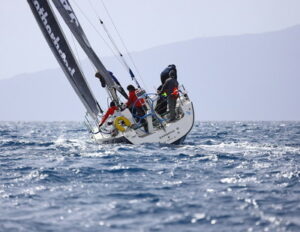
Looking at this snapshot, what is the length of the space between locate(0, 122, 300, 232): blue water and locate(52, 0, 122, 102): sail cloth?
3611 mm

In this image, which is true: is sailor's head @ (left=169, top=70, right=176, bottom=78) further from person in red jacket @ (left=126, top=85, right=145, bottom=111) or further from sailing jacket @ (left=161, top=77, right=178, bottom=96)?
person in red jacket @ (left=126, top=85, right=145, bottom=111)

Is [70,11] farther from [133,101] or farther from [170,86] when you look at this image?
[170,86]

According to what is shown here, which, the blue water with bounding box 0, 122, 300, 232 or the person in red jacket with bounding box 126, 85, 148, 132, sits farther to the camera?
the person in red jacket with bounding box 126, 85, 148, 132

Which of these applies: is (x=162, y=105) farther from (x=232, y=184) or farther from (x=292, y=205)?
(x=292, y=205)

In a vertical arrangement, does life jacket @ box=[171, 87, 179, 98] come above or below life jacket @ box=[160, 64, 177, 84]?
below

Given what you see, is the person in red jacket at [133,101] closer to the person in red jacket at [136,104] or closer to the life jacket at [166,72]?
the person in red jacket at [136,104]

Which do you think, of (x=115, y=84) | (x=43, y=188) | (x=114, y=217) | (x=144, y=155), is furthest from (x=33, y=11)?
(x=114, y=217)

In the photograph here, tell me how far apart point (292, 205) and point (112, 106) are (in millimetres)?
9208

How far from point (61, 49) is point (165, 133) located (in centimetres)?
475

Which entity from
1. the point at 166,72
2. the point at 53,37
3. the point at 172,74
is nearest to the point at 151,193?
the point at 172,74

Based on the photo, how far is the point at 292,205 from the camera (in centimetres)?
736

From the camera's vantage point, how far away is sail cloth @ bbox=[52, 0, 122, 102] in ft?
52.8

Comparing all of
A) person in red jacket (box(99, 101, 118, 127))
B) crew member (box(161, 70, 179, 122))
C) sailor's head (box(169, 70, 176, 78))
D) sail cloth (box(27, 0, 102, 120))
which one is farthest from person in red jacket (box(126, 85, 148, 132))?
sail cloth (box(27, 0, 102, 120))

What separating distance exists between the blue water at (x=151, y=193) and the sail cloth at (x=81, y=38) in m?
3.61
